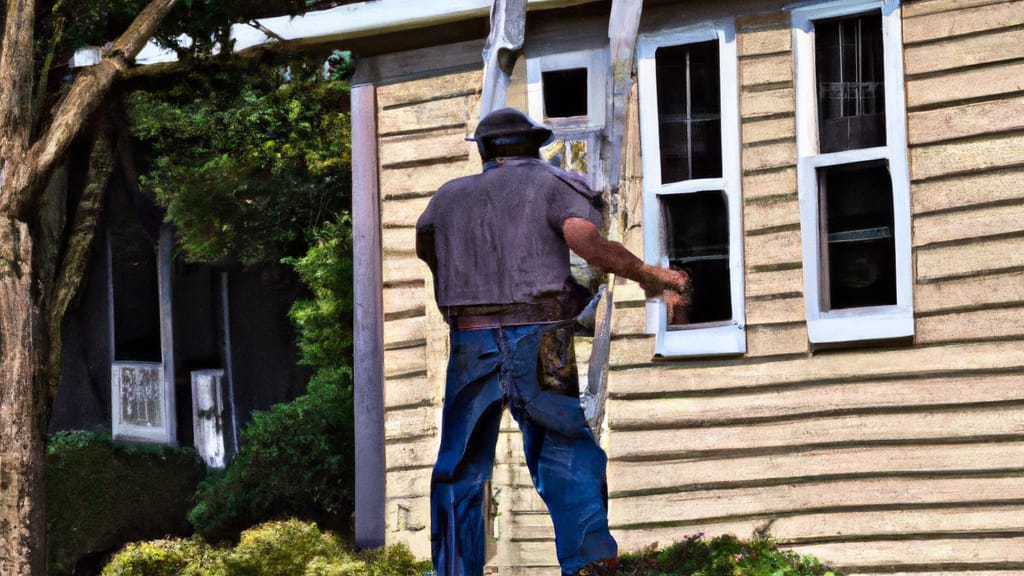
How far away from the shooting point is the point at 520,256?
6117 millimetres

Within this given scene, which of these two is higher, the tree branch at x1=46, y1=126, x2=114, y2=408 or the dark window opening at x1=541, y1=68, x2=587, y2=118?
the dark window opening at x1=541, y1=68, x2=587, y2=118

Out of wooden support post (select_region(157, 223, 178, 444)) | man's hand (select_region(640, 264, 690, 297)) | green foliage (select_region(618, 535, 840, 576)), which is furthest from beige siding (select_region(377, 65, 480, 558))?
wooden support post (select_region(157, 223, 178, 444))

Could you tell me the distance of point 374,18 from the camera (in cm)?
896

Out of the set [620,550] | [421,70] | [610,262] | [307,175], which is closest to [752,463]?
[620,550]

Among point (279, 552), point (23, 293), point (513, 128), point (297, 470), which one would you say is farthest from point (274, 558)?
point (513, 128)

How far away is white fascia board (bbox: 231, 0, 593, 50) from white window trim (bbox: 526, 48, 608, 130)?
278 mm

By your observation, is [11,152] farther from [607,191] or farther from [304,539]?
[607,191]

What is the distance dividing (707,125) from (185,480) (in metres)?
5.33

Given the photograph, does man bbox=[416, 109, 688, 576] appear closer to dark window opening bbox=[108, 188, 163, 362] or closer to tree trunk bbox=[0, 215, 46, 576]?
tree trunk bbox=[0, 215, 46, 576]

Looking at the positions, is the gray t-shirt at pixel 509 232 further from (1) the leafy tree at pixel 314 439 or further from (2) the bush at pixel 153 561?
(1) the leafy tree at pixel 314 439

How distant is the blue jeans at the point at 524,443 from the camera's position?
6051mm

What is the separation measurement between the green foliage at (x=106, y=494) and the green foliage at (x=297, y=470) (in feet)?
3.28

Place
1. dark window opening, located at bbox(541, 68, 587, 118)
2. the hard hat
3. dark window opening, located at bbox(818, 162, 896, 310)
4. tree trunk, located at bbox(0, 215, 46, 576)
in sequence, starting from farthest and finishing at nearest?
tree trunk, located at bbox(0, 215, 46, 576), dark window opening, located at bbox(541, 68, 587, 118), dark window opening, located at bbox(818, 162, 896, 310), the hard hat

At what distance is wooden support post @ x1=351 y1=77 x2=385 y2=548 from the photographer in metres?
9.14
